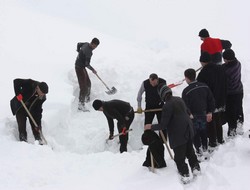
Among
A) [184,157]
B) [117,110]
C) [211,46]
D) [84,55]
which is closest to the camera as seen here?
[184,157]

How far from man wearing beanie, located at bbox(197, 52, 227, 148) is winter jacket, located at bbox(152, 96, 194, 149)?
106 centimetres

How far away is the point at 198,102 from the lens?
5.19 m

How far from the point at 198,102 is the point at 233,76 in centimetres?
110

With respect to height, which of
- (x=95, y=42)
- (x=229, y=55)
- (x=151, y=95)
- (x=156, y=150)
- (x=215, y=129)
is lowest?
(x=156, y=150)

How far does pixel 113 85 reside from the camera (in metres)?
9.30

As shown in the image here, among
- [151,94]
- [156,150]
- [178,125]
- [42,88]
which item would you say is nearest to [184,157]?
[178,125]

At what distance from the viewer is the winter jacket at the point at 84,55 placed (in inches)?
324

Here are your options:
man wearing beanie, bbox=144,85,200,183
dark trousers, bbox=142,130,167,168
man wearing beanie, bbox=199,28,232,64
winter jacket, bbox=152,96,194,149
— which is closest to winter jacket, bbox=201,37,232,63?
man wearing beanie, bbox=199,28,232,64

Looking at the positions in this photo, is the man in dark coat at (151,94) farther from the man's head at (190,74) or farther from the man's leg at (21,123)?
the man's leg at (21,123)

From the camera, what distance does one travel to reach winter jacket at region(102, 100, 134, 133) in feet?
21.6

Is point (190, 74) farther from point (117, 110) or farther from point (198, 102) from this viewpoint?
point (117, 110)

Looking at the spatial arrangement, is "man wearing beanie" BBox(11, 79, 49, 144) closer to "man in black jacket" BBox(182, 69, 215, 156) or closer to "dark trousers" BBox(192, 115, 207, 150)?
"man in black jacket" BBox(182, 69, 215, 156)

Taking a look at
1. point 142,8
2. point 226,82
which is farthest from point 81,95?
point 142,8

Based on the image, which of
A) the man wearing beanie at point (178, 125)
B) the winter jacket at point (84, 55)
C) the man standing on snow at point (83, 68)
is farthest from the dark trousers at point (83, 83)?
the man wearing beanie at point (178, 125)
